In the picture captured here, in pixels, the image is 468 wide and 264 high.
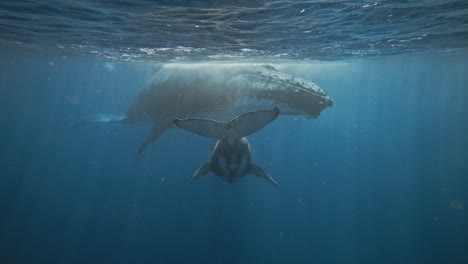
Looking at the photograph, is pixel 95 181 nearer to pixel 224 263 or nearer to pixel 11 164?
pixel 11 164

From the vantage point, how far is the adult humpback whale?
7.07m

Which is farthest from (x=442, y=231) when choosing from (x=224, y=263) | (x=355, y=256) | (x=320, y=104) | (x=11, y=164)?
(x=11, y=164)

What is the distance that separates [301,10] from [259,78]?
2603mm

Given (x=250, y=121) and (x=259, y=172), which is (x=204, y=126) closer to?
(x=250, y=121)

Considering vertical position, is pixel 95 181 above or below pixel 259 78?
below

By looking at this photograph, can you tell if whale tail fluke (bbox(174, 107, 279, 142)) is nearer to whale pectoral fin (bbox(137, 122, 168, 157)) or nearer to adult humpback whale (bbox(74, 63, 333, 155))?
adult humpback whale (bbox(74, 63, 333, 155))

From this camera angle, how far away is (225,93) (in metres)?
8.74

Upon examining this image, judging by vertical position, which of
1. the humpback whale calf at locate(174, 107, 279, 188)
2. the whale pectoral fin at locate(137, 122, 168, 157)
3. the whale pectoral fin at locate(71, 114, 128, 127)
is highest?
the humpback whale calf at locate(174, 107, 279, 188)

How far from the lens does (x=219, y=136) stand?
→ 4914 millimetres

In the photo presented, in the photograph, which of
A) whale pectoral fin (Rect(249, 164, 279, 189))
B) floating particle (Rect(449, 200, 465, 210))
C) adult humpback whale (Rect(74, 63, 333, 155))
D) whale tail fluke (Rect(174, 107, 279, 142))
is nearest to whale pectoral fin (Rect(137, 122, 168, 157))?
adult humpback whale (Rect(74, 63, 333, 155))

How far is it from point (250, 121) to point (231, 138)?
1017mm

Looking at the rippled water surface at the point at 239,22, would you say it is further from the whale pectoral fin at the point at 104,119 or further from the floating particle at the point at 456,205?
the floating particle at the point at 456,205

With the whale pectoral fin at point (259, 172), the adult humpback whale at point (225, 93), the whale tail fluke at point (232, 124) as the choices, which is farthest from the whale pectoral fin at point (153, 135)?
the whale tail fluke at point (232, 124)

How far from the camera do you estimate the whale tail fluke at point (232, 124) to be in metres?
3.87
